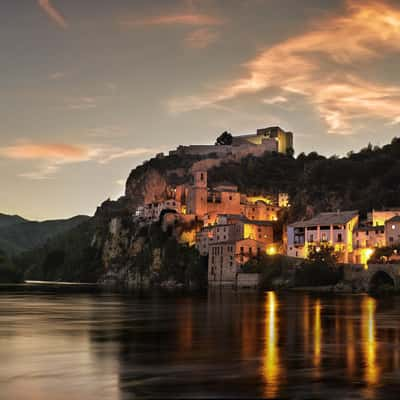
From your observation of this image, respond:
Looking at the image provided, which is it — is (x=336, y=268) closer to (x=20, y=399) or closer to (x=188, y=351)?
(x=188, y=351)

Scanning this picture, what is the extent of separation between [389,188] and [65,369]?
342ft

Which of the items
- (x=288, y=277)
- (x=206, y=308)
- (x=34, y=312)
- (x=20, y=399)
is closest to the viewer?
(x=20, y=399)

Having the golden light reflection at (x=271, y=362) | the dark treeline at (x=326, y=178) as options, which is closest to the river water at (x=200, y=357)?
the golden light reflection at (x=271, y=362)

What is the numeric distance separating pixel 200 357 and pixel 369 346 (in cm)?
749

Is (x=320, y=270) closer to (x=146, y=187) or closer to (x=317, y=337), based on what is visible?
(x=317, y=337)

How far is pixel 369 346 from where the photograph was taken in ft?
89.8

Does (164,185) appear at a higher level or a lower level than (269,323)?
higher

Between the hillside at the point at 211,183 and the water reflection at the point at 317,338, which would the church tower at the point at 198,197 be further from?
the water reflection at the point at 317,338

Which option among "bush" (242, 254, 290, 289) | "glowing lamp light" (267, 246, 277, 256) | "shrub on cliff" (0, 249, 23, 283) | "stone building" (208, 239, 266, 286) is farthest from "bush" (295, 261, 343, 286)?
"shrub on cliff" (0, 249, 23, 283)

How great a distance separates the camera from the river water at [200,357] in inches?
714

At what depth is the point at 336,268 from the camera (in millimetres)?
86250

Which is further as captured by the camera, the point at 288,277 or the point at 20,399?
the point at 288,277

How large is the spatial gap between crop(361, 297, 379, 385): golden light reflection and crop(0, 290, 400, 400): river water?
0.04 metres

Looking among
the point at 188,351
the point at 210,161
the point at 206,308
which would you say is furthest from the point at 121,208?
the point at 188,351
